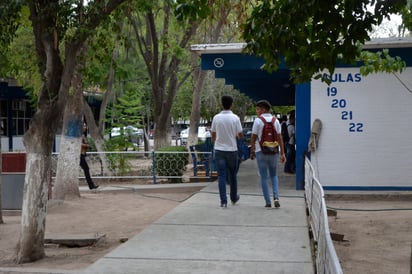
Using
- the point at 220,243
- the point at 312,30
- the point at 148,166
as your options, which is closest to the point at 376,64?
the point at 312,30

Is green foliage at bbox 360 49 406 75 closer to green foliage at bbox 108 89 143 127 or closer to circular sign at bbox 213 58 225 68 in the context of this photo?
circular sign at bbox 213 58 225 68

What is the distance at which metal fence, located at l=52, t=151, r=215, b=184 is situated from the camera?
1642 cm

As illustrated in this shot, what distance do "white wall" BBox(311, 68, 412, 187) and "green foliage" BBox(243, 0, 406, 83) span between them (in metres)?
7.11

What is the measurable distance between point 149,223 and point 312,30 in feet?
19.2

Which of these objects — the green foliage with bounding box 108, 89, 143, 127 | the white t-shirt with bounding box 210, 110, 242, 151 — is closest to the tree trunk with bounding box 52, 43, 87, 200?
the white t-shirt with bounding box 210, 110, 242, 151

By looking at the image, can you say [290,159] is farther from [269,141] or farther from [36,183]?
[36,183]

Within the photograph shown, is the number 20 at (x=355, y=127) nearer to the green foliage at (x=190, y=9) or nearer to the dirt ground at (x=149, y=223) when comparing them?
the dirt ground at (x=149, y=223)

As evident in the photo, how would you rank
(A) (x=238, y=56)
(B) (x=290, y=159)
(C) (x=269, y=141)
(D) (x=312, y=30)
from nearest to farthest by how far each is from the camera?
(D) (x=312, y=30), (C) (x=269, y=141), (A) (x=238, y=56), (B) (x=290, y=159)

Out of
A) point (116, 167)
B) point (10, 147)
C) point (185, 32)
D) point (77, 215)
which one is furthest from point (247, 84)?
point (10, 147)

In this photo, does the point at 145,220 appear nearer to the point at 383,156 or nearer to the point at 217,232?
the point at 217,232

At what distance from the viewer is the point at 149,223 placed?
1080 centimetres

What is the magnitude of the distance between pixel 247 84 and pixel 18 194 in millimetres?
10357

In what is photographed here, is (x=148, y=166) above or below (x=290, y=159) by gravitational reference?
below

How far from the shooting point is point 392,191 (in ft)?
43.3
